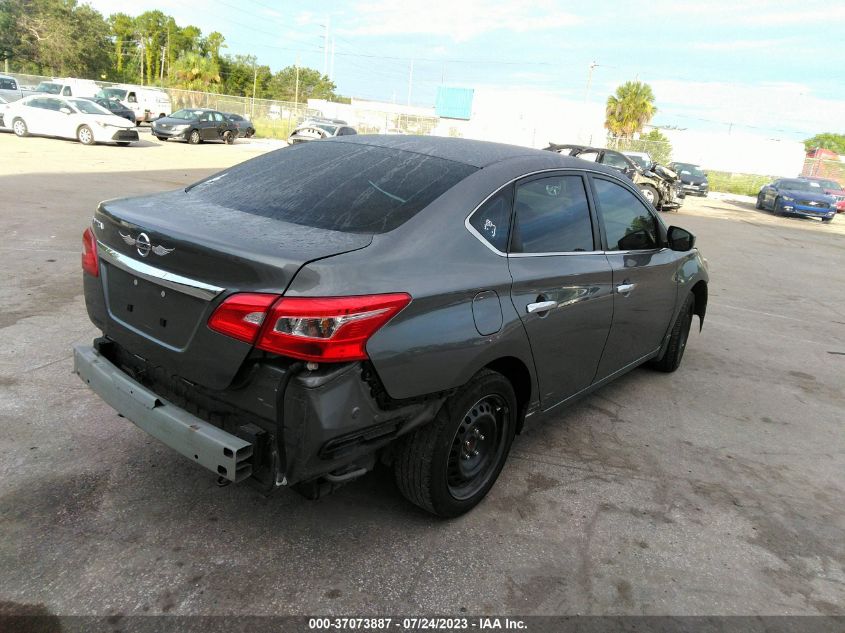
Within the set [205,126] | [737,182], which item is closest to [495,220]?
[205,126]

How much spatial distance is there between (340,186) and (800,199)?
2538 centimetres

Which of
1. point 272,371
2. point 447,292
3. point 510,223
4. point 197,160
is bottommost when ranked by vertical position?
point 197,160

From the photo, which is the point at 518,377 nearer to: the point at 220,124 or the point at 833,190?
the point at 833,190

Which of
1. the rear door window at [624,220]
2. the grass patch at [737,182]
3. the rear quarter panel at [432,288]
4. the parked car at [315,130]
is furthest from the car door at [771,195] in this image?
the rear quarter panel at [432,288]

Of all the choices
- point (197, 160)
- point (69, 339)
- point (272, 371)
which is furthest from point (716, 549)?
point (197, 160)

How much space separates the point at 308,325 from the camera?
2197mm

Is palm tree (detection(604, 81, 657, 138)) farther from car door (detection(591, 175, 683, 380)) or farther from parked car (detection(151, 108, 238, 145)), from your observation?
car door (detection(591, 175, 683, 380))

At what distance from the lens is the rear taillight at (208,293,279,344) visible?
2.22 m

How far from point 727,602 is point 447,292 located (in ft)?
5.77

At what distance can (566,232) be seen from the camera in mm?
3436

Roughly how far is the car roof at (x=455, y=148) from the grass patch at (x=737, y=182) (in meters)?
38.2

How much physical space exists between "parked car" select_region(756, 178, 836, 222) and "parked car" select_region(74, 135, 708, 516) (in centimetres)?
2384

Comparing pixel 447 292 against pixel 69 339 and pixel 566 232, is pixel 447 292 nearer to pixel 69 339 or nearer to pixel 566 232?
pixel 566 232

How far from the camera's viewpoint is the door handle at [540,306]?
2.98 metres
